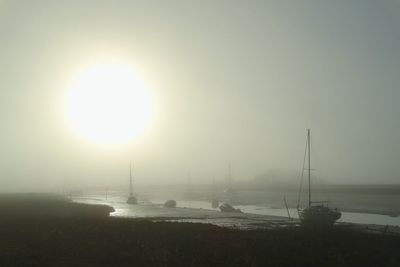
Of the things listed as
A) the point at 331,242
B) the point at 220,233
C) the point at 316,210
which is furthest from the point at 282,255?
the point at 316,210

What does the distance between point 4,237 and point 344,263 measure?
27418 mm

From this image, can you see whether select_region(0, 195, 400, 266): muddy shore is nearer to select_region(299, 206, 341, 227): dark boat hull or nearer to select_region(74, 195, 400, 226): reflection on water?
select_region(299, 206, 341, 227): dark boat hull

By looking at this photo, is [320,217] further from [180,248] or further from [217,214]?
[217,214]

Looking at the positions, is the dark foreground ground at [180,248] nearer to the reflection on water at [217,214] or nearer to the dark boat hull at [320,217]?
the dark boat hull at [320,217]

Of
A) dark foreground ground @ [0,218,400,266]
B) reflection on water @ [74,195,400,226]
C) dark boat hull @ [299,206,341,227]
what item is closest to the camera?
dark foreground ground @ [0,218,400,266]

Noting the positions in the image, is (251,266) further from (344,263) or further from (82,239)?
(82,239)

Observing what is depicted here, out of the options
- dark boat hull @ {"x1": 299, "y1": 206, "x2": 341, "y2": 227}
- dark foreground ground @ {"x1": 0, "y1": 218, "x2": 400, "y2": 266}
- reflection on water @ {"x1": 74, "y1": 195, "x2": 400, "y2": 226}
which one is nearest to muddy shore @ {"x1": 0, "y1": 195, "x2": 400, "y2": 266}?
dark foreground ground @ {"x1": 0, "y1": 218, "x2": 400, "y2": 266}

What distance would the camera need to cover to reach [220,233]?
42625 millimetres

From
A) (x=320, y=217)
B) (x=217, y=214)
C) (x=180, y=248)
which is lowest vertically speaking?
(x=217, y=214)

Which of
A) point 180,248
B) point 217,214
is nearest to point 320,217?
point 180,248

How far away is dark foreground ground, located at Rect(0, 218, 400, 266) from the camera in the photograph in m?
27.3

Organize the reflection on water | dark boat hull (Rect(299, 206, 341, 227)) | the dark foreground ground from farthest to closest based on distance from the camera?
the reflection on water → dark boat hull (Rect(299, 206, 341, 227)) → the dark foreground ground

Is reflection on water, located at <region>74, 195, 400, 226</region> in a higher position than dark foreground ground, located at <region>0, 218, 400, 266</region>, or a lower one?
lower

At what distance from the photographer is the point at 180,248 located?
32.3 m
